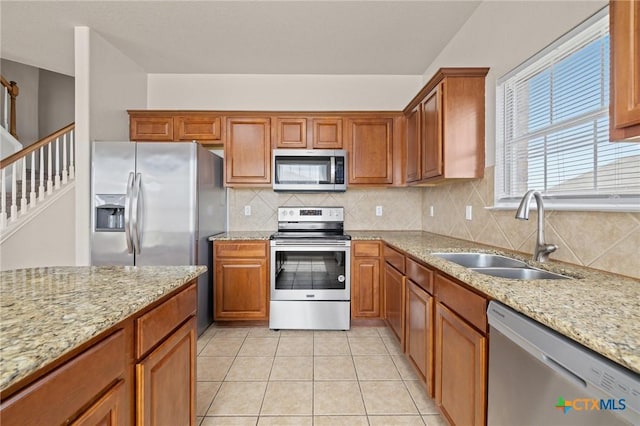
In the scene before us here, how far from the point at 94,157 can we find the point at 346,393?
273 centimetres

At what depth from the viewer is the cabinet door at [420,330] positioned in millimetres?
1705

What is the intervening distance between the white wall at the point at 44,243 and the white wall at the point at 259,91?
5.09 feet

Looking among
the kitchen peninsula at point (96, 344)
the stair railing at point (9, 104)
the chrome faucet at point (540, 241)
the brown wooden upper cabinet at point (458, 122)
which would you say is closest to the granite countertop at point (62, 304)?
the kitchen peninsula at point (96, 344)

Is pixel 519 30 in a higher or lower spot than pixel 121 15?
lower

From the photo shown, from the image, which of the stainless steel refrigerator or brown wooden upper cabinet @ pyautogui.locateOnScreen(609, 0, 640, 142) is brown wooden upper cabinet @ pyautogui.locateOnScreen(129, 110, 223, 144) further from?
brown wooden upper cabinet @ pyautogui.locateOnScreen(609, 0, 640, 142)

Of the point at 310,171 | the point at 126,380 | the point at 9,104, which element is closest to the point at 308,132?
the point at 310,171

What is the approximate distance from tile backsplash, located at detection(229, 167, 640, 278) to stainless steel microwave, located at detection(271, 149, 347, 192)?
0.41 meters

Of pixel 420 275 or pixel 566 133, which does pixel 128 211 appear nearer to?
pixel 420 275

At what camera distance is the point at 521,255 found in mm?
1729

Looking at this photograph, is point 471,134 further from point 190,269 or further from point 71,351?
point 71,351

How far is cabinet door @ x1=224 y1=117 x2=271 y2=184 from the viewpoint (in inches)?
124

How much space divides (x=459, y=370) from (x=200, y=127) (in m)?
3.10

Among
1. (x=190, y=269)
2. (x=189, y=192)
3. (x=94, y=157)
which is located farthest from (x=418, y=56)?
(x=94, y=157)

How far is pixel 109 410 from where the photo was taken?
0.82 meters
